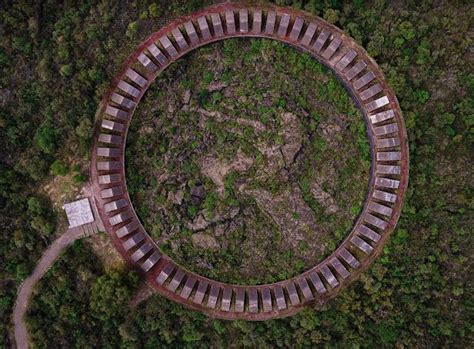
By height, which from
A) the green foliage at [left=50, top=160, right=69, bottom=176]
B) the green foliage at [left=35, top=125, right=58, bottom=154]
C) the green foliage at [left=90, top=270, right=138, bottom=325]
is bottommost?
the green foliage at [left=90, top=270, right=138, bottom=325]

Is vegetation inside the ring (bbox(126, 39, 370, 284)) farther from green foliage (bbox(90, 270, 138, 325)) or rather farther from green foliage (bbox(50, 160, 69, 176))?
green foliage (bbox(50, 160, 69, 176))

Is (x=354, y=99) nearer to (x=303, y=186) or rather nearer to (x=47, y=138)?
(x=303, y=186)

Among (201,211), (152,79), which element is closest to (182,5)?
(152,79)

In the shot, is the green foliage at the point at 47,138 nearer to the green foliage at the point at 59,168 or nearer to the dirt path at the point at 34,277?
the green foliage at the point at 59,168

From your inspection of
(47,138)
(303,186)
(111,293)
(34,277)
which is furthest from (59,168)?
(303,186)

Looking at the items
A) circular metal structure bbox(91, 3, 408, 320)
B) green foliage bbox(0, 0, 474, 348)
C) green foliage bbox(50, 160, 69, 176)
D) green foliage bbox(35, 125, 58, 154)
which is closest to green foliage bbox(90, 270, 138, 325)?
green foliage bbox(0, 0, 474, 348)

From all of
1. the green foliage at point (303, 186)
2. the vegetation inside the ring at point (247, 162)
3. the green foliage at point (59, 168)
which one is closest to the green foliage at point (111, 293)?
the green foliage at point (303, 186)

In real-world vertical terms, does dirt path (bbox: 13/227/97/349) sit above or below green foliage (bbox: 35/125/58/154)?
below
